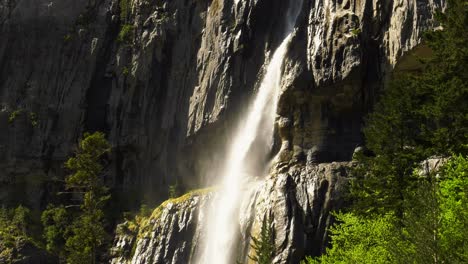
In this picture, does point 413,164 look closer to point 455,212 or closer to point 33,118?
point 455,212

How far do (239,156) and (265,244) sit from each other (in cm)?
1574

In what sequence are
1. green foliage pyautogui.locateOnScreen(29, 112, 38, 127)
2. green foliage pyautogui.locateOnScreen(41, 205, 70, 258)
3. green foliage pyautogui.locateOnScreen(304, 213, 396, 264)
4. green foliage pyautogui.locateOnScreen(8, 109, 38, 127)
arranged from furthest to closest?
green foliage pyautogui.locateOnScreen(8, 109, 38, 127)
green foliage pyautogui.locateOnScreen(29, 112, 38, 127)
green foliage pyautogui.locateOnScreen(41, 205, 70, 258)
green foliage pyautogui.locateOnScreen(304, 213, 396, 264)

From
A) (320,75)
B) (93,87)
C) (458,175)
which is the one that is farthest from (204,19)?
(458,175)

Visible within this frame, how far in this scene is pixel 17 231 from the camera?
55.9m

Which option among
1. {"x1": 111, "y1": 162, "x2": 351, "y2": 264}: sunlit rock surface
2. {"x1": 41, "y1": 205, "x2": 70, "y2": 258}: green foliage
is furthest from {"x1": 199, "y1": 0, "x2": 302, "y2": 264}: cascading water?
{"x1": 41, "y1": 205, "x2": 70, "y2": 258}: green foliage

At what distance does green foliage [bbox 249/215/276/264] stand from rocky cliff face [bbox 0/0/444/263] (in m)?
0.78

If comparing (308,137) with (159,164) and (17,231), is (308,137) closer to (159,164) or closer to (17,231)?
(159,164)

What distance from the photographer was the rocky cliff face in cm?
4284

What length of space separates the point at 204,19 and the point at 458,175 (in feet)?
133

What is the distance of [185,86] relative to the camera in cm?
5841

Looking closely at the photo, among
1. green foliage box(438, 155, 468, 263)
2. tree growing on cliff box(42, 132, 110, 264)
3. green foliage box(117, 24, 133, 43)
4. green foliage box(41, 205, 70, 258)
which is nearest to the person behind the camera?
green foliage box(438, 155, 468, 263)

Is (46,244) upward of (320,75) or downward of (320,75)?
downward

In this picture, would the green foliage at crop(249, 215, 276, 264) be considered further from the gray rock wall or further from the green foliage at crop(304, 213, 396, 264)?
the gray rock wall

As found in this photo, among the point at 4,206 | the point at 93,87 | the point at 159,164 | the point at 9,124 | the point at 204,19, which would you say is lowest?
the point at 4,206
